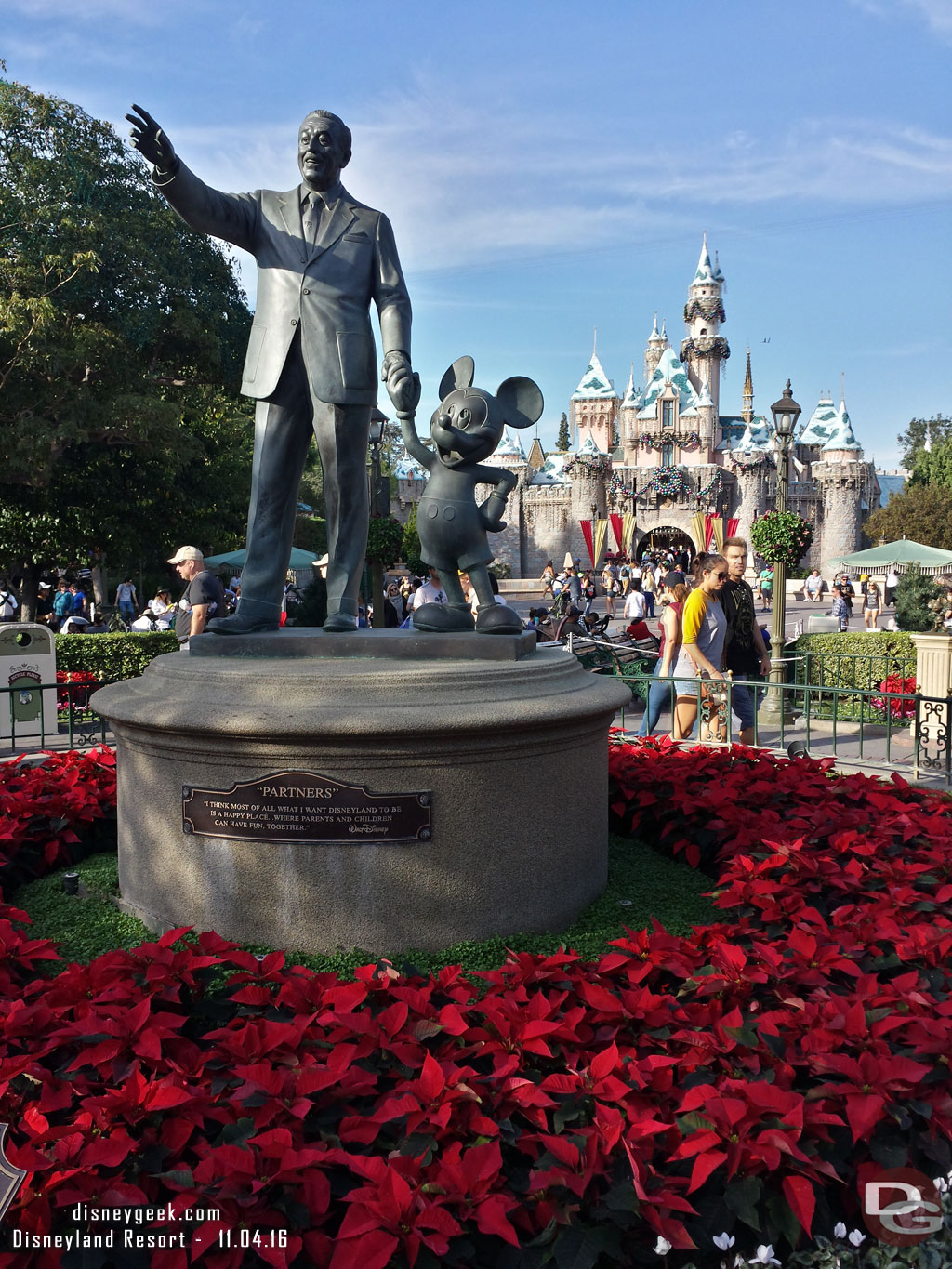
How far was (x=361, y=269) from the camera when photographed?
4.75m

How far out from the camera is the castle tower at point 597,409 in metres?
81.6

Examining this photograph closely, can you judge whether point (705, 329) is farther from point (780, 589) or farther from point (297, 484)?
point (297, 484)

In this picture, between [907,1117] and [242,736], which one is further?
[242,736]

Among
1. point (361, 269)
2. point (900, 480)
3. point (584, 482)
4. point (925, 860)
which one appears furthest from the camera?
point (900, 480)

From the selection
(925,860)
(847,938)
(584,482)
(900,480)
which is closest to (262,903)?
(847,938)

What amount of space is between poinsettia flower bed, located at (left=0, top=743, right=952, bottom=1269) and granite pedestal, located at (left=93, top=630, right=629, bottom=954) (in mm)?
421

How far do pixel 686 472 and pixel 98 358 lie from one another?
58.1 m

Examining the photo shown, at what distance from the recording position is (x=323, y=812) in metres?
3.68

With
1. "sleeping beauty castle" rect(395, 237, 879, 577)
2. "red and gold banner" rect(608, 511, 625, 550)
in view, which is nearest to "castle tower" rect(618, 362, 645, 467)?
"sleeping beauty castle" rect(395, 237, 879, 577)

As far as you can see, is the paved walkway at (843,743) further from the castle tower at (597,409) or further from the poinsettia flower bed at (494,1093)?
the castle tower at (597,409)

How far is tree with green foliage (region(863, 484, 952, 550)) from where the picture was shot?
1964 inches

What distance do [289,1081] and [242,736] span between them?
139 centimetres

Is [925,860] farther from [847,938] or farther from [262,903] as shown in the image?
[262,903]

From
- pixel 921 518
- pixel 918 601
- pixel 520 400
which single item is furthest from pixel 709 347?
pixel 520 400
